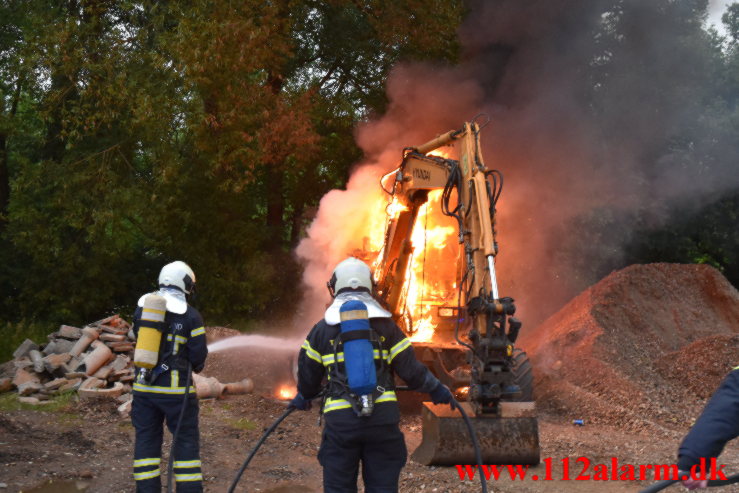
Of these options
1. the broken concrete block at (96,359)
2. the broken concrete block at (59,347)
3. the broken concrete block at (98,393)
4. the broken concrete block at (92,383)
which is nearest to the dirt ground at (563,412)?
the broken concrete block at (98,393)

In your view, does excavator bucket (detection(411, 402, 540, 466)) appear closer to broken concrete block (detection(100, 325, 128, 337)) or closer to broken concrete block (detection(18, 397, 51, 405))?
broken concrete block (detection(18, 397, 51, 405))

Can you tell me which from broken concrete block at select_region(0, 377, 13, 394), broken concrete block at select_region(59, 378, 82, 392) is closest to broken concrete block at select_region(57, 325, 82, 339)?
broken concrete block at select_region(0, 377, 13, 394)

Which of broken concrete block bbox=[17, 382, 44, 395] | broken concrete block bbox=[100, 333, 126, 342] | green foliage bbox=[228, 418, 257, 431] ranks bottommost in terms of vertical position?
green foliage bbox=[228, 418, 257, 431]

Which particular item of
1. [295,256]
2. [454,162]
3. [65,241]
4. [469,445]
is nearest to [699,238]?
[295,256]

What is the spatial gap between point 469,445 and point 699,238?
1316cm

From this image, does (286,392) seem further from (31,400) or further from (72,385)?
(31,400)

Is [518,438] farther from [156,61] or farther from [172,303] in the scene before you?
[156,61]

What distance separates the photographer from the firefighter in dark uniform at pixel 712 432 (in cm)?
323

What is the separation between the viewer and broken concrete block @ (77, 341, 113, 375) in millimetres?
10609

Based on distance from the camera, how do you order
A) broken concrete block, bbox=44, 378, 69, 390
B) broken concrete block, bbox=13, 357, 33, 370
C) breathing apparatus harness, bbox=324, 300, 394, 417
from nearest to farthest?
breathing apparatus harness, bbox=324, 300, 394, 417, broken concrete block, bbox=44, 378, 69, 390, broken concrete block, bbox=13, 357, 33, 370

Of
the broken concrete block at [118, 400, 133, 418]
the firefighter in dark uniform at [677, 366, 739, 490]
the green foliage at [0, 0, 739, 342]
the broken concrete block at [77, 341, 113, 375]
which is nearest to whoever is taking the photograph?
the firefighter in dark uniform at [677, 366, 739, 490]

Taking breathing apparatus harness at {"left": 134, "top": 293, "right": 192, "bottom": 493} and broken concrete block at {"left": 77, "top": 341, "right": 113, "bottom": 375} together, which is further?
broken concrete block at {"left": 77, "top": 341, "right": 113, "bottom": 375}

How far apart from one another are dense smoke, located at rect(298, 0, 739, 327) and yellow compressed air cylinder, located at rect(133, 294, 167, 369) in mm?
9885

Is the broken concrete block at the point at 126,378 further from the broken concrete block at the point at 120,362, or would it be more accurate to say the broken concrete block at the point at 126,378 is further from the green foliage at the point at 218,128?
the green foliage at the point at 218,128
